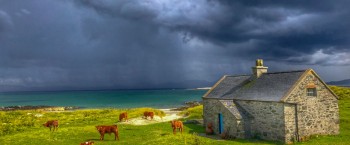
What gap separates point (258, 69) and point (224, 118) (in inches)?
328

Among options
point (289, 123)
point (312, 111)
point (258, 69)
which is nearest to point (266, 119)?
point (289, 123)

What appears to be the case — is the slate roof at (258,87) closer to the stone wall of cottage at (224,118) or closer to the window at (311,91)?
the stone wall of cottage at (224,118)

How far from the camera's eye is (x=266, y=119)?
3253cm

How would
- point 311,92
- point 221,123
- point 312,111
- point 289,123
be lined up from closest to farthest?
point 289,123, point 312,111, point 311,92, point 221,123

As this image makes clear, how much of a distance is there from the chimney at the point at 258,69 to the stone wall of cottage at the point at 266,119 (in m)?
5.20

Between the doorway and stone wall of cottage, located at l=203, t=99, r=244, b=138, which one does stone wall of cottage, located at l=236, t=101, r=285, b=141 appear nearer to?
stone wall of cottage, located at l=203, t=99, r=244, b=138

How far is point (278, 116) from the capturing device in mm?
31062

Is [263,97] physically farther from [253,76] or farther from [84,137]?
[84,137]

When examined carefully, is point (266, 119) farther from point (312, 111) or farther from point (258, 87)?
point (312, 111)

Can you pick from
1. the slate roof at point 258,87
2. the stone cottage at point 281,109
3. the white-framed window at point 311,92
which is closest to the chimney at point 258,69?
the slate roof at point 258,87

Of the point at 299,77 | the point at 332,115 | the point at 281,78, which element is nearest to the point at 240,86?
the point at 281,78

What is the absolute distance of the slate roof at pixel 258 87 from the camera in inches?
1291

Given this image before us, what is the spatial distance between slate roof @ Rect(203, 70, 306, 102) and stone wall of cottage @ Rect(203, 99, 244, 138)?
130cm

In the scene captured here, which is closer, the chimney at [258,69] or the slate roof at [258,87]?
the slate roof at [258,87]
